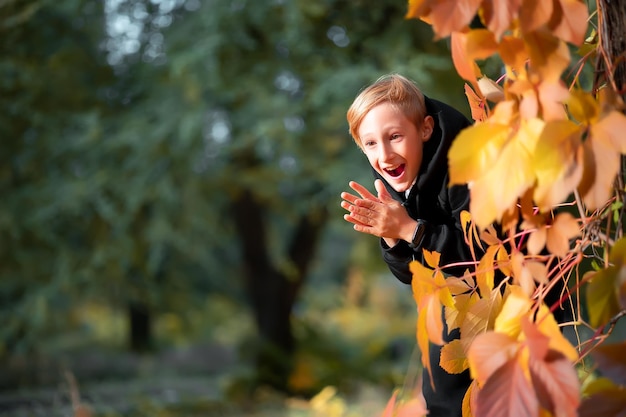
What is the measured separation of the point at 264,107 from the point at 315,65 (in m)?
0.57

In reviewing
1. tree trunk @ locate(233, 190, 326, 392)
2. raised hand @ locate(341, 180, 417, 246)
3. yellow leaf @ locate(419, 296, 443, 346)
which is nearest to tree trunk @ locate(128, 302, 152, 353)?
tree trunk @ locate(233, 190, 326, 392)

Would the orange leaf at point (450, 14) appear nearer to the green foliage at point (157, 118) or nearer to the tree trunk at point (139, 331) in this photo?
the green foliage at point (157, 118)

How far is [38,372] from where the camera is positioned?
36.6 ft

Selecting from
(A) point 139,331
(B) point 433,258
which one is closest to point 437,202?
(B) point 433,258

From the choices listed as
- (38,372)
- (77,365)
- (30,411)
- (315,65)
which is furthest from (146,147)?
(77,365)

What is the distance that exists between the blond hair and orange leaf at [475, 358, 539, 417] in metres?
0.81

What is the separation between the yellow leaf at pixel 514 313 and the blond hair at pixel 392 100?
726mm

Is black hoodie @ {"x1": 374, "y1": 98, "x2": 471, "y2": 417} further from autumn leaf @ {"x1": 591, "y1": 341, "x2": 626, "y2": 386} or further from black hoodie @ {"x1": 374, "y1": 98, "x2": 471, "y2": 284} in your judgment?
autumn leaf @ {"x1": 591, "y1": 341, "x2": 626, "y2": 386}

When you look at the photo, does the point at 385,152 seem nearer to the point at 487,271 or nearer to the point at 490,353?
the point at 487,271

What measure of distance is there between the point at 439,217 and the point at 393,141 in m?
0.21

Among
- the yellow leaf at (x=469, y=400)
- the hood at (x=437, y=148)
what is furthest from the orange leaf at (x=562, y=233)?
the hood at (x=437, y=148)

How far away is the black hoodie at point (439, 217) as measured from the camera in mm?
1571

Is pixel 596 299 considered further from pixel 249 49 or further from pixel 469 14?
pixel 249 49

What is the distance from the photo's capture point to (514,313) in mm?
978
